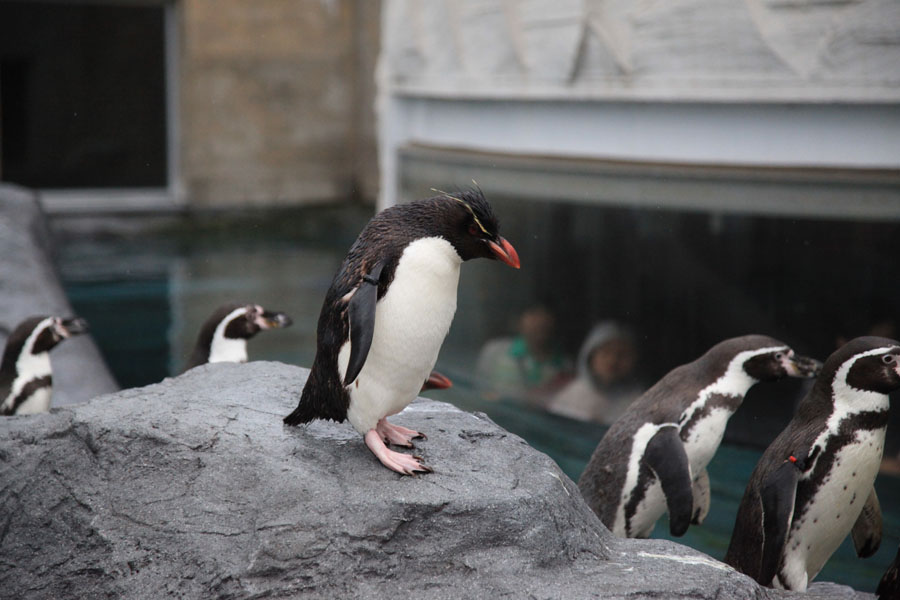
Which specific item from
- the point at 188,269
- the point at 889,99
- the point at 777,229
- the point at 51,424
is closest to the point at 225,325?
the point at 51,424

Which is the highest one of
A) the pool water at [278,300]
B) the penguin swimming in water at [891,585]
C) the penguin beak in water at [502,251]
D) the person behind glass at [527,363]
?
the penguin beak in water at [502,251]

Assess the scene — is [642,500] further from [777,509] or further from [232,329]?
[232,329]

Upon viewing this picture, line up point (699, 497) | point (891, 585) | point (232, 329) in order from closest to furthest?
point (891, 585) < point (699, 497) < point (232, 329)

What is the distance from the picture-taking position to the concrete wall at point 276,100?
11.9 metres

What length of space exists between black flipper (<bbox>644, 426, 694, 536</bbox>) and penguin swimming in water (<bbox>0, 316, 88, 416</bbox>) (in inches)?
101

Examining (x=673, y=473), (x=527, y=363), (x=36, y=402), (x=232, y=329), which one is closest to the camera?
(x=673, y=473)

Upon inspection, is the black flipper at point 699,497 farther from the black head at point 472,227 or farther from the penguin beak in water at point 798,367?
the black head at point 472,227

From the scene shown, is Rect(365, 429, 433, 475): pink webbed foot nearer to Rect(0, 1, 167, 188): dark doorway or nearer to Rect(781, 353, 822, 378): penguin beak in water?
Rect(781, 353, 822, 378): penguin beak in water

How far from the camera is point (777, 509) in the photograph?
9.41 ft

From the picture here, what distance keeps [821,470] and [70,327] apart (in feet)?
10.6

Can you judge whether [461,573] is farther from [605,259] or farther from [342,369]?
[605,259]

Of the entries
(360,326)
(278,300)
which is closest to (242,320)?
(360,326)

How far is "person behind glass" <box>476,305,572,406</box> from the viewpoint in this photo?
568cm

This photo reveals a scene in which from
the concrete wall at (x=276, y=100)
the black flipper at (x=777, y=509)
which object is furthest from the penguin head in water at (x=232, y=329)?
the concrete wall at (x=276, y=100)
